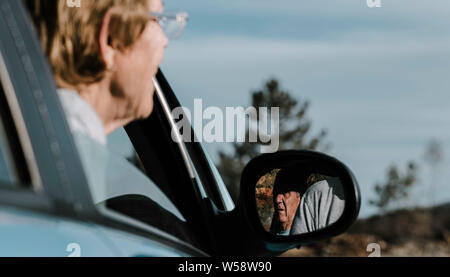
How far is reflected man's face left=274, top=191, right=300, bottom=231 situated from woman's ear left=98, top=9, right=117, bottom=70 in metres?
0.66

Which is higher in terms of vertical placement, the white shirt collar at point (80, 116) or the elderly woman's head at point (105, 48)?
the elderly woman's head at point (105, 48)

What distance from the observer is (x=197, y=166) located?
2.66 m

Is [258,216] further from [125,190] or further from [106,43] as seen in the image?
[106,43]

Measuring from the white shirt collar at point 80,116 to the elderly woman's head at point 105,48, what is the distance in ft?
0.16

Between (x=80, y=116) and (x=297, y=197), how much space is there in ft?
2.55

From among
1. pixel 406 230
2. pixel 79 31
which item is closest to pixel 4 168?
pixel 79 31

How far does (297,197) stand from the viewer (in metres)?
2.24

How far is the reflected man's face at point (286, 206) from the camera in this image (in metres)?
2.19

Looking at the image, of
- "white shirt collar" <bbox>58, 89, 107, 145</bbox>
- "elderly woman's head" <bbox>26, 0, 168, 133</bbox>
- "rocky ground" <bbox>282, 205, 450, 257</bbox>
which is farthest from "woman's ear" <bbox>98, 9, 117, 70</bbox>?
"rocky ground" <bbox>282, 205, 450, 257</bbox>

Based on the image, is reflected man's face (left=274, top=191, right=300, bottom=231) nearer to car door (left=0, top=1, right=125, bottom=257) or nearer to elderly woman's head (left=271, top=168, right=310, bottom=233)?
elderly woman's head (left=271, top=168, right=310, bottom=233)

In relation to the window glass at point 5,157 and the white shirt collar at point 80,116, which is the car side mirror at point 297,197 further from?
the window glass at point 5,157

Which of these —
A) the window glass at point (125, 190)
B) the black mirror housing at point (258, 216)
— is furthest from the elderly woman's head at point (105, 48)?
the black mirror housing at point (258, 216)

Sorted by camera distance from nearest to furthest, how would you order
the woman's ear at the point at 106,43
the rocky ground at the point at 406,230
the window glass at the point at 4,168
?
the window glass at the point at 4,168
the woman's ear at the point at 106,43
the rocky ground at the point at 406,230
